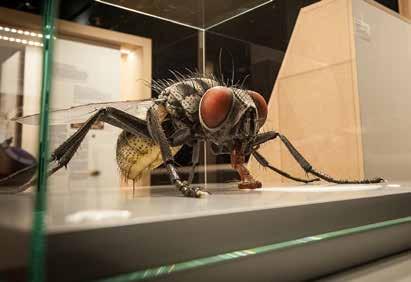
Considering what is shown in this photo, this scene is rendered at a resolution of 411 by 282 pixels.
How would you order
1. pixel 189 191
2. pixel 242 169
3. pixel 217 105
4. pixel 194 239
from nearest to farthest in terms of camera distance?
pixel 194 239
pixel 189 191
pixel 217 105
pixel 242 169

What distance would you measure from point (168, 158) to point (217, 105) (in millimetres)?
172

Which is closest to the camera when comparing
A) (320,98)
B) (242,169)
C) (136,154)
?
(242,169)

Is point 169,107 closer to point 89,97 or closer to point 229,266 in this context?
point 89,97

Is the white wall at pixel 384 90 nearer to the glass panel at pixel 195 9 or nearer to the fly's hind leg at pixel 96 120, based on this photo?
the glass panel at pixel 195 9

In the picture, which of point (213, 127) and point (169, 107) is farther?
point (169, 107)

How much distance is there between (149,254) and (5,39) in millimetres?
555

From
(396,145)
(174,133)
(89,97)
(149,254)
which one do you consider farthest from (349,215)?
(396,145)

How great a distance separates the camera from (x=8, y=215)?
0.39m

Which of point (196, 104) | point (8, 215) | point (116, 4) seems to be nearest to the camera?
point (8, 215)

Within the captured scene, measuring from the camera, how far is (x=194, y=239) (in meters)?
0.46

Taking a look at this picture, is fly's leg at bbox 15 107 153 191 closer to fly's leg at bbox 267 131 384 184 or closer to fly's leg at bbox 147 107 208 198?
fly's leg at bbox 147 107 208 198

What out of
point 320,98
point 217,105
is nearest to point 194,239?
point 217,105

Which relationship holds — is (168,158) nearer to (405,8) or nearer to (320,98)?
(320,98)

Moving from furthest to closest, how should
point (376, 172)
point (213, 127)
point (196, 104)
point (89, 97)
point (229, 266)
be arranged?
point (376, 172) < point (89, 97) < point (196, 104) < point (213, 127) < point (229, 266)
